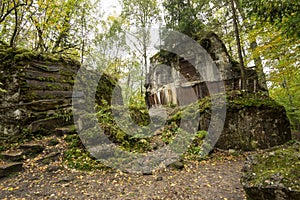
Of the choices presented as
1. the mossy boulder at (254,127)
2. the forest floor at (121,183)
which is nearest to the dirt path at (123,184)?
the forest floor at (121,183)

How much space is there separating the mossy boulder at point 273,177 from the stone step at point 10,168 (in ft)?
15.3

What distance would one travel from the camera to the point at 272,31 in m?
6.03

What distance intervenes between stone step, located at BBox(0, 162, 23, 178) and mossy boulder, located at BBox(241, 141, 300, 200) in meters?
4.65

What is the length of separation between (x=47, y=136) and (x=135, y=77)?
16185mm

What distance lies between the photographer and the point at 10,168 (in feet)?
12.4

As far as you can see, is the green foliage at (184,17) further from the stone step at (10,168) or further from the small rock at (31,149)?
the stone step at (10,168)

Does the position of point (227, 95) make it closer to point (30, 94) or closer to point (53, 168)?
point (53, 168)

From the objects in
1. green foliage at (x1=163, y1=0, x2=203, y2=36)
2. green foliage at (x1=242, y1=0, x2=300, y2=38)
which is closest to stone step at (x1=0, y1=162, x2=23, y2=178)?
green foliage at (x1=242, y1=0, x2=300, y2=38)

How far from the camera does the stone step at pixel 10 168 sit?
367 centimetres

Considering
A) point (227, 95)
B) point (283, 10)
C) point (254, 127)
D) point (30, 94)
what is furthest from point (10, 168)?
point (227, 95)

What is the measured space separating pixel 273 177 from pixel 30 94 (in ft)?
22.7

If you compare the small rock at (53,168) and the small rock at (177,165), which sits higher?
the small rock at (53,168)

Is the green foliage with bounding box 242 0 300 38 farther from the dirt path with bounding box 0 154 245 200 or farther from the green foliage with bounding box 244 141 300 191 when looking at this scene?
the dirt path with bounding box 0 154 245 200

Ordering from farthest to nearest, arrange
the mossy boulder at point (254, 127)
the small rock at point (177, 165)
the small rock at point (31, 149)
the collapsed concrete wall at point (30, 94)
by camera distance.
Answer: the mossy boulder at point (254, 127) < the collapsed concrete wall at point (30, 94) < the small rock at point (31, 149) < the small rock at point (177, 165)
